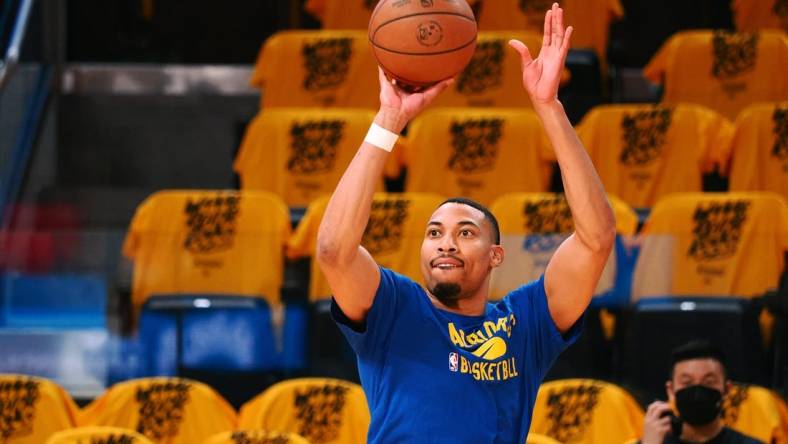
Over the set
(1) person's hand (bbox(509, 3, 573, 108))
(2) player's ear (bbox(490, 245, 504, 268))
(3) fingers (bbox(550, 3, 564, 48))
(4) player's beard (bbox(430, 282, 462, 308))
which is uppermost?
(3) fingers (bbox(550, 3, 564, 48))

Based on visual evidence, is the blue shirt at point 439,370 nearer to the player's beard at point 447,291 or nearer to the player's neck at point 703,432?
the player's beard at point 447,291

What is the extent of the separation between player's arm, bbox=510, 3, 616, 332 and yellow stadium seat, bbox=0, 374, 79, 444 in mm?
2550

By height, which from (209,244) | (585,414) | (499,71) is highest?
(499,71)

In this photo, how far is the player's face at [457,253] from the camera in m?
3.06

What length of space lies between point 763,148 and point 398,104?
3.69 meters

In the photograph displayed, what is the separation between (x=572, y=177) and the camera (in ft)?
9.96

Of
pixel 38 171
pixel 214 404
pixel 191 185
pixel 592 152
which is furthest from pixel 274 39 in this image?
pixel 214 404

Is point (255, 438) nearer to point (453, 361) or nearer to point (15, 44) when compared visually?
point (453, 361)

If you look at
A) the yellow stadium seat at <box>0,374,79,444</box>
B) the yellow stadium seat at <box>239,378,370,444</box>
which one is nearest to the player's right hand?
the yellow stadium seat at <box>239,378,370,444</box>

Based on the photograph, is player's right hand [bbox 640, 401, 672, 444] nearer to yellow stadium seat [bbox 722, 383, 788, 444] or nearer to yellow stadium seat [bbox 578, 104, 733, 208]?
yellow stadium seat [bbox 722, 383, 788, 444]

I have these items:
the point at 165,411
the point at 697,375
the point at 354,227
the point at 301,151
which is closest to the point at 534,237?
the point at 697,375

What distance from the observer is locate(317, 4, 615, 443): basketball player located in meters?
2.92

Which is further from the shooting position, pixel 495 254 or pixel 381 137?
pixel 495 254

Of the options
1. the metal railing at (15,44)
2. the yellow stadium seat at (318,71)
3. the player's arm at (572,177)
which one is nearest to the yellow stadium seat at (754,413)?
the player's arm at (572,177)
